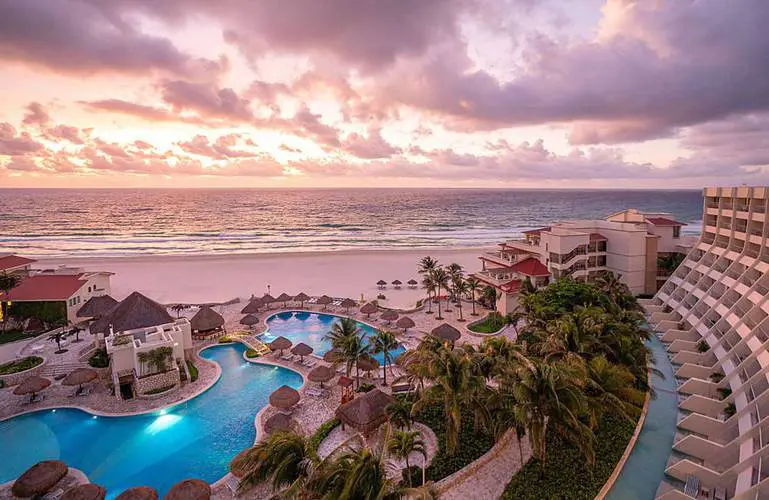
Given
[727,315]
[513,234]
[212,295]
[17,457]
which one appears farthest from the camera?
[513,234]

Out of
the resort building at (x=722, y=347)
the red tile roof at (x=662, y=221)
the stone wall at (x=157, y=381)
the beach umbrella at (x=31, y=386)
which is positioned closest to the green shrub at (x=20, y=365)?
the beach umbrella at (x=31, y=386)

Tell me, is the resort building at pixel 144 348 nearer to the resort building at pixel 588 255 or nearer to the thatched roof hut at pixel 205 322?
the thatched roof hut at pixel 205 322

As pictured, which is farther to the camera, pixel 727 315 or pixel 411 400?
pixel 727 315

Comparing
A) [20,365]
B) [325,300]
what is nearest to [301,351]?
[325,300]

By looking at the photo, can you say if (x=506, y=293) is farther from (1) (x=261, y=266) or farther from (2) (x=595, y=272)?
(1) (x=261, y=266)

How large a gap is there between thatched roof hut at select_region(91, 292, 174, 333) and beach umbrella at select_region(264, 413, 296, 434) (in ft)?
47.4

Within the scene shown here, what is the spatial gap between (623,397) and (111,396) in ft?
96.1

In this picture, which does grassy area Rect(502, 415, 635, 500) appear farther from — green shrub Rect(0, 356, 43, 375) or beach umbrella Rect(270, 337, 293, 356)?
green shrub Rect(0, 356, 43, 375)

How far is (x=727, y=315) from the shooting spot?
27.0m

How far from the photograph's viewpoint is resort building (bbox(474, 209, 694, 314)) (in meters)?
37.7

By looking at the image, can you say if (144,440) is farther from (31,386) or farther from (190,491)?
(31,386)

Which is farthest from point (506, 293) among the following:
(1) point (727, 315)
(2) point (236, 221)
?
(2) point (236, 221)

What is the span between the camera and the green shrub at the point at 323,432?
1975 cm

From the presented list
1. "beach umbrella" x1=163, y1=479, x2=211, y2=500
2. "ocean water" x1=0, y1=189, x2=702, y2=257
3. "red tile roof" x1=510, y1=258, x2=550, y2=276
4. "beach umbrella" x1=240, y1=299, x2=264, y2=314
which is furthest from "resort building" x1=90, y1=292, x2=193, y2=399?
"ocean water" x1=0, y1=189, x2=702, y2=257
